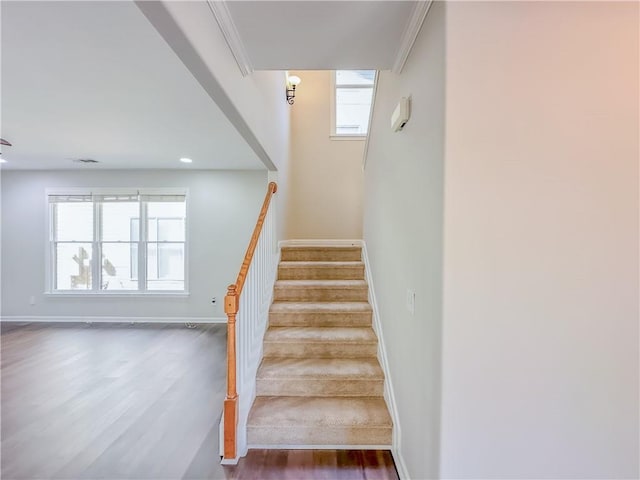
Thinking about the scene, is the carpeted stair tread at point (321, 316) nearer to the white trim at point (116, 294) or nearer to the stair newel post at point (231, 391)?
the stair newel post at point (231, 391)

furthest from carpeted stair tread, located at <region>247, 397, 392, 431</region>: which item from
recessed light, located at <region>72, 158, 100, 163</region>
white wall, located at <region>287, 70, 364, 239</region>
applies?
recessed light, located at <region>72, 158, 100, 163</region>

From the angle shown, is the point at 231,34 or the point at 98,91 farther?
the point at 98,91

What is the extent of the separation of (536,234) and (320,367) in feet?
5.72

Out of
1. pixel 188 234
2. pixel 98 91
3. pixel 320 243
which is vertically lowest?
pixel 320 243

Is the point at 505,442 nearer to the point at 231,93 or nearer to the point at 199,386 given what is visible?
the point at 231,93

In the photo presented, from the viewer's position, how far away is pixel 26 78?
76.5 inches

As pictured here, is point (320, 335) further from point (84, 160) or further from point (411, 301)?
point (84, 160)

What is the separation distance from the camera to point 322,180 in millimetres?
4754

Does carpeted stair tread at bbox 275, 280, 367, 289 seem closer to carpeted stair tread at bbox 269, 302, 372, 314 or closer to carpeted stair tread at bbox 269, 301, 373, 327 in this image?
carpeted stair tread at bbox 269, 302, 372, 314

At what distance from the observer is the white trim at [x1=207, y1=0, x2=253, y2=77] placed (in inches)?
56.7

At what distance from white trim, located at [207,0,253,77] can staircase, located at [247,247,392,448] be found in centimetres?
196

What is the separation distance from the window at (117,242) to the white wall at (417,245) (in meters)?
3.88

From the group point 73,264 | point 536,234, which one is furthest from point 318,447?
point 73,264

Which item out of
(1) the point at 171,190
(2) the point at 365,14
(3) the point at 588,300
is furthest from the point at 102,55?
(1) the point at 171,190
